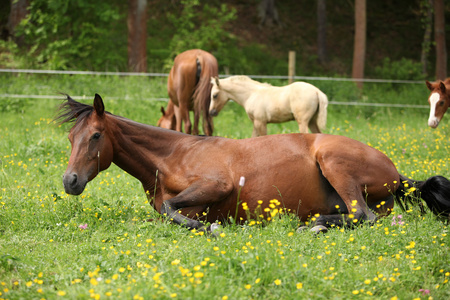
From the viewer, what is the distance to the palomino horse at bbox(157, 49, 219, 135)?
10.4m

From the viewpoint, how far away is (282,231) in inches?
178

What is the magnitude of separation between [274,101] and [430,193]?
4.98m

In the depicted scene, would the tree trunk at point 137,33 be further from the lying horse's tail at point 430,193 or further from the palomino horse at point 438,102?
the lying horse's tail at point 430,193

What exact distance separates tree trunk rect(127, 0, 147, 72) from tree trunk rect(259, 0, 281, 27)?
10.7 meters

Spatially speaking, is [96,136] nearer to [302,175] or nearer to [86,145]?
[86,145]

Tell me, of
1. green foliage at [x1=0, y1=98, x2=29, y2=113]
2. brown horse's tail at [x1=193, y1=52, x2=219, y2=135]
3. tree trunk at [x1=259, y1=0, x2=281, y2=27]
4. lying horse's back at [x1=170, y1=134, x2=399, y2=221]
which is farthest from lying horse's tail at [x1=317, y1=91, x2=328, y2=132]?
tree trunk at [x1=259, y1=0, x2=281, y2=27]

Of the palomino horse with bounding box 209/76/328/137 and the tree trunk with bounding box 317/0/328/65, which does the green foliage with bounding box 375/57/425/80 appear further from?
the palomino horse with bounding box 209/76/328/137

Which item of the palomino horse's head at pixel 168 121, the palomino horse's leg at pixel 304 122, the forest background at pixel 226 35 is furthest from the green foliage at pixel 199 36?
the palomino horse's leg at pixel 304 122

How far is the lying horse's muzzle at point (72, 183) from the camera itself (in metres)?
4.73

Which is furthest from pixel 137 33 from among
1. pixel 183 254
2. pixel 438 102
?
pixel 183 254

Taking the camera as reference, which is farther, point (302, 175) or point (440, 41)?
point (440, 41)

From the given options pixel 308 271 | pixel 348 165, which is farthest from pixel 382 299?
pixel 348 165

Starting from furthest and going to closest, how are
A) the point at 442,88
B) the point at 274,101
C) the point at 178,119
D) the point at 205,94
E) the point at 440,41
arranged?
1. the point at 440,41
2. the point at 178,119
3. the point at 205,94
4. the point at 274,101
5. the point at 442,88

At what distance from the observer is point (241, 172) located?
17.0 feet
